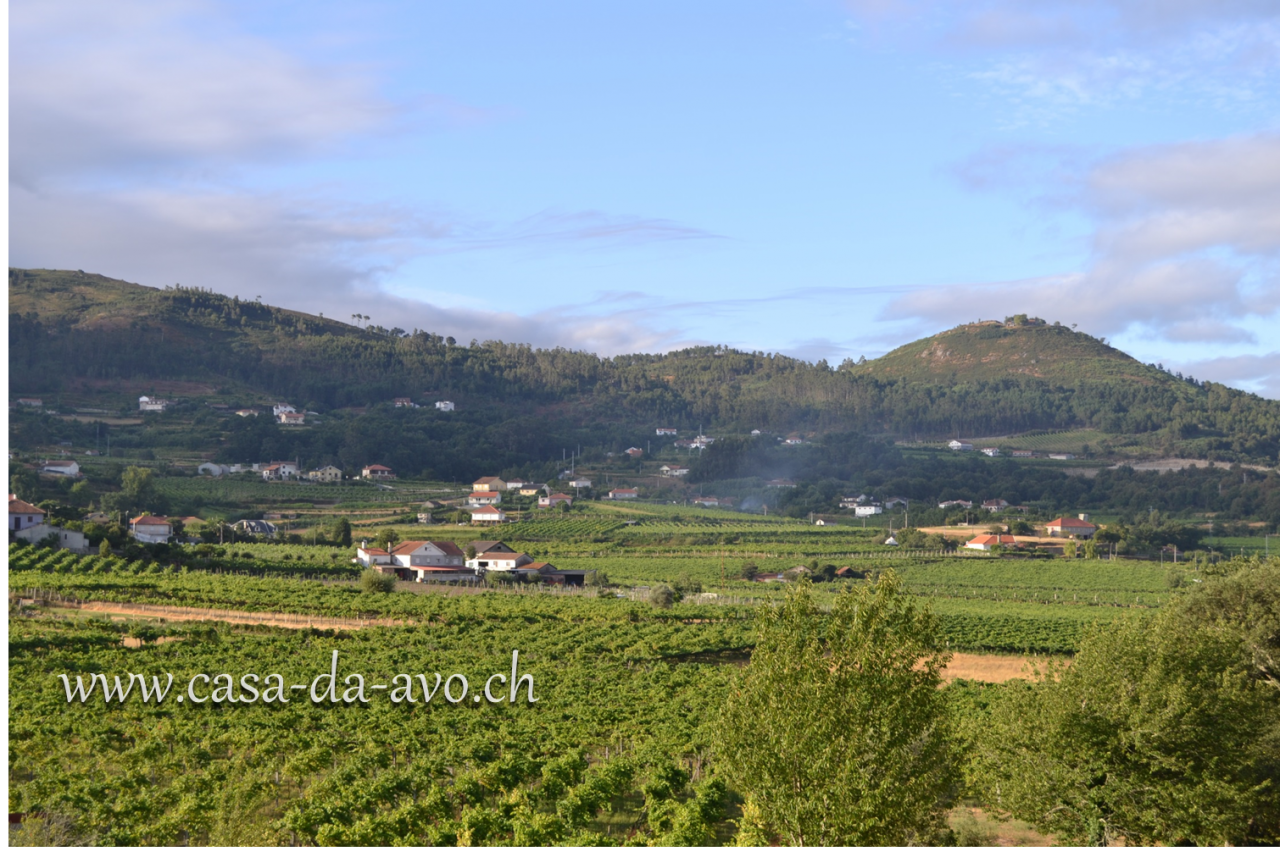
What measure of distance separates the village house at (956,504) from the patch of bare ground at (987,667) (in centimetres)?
6150

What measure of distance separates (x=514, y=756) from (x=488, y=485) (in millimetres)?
86943

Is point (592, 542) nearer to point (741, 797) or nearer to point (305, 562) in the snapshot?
point (305, 562)

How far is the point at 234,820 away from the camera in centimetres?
1603

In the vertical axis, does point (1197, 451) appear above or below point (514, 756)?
above

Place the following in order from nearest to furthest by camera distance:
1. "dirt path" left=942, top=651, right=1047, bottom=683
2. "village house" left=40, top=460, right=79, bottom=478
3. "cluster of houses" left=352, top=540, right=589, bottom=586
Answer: "dirt path" left=942, top=651, right=1047, bottom=683 → "cluster of houses" left=352, top=540, right=589, bottom=586 → "village house" left=40, top=460, right=79, bottom=478

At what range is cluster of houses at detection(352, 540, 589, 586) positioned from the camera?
59750 mm

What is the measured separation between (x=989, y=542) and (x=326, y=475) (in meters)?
64.7

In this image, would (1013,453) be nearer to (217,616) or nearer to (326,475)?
(326,475)

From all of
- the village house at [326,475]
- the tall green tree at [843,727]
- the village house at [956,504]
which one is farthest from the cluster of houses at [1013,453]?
the tall green tree at [843,727]

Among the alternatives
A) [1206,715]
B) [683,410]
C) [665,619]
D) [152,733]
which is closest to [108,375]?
[683,410]

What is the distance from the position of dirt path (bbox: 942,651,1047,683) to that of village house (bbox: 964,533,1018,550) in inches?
1587

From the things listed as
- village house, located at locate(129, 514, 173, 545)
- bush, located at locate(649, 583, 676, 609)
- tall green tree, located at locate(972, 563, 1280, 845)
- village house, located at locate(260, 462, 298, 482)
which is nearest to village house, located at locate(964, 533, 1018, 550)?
bush, located at locate(649, 583, 676, 609)

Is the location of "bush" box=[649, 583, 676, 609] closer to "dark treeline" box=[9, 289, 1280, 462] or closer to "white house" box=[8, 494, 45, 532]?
"white house" box=[8, 494, 45, 532]

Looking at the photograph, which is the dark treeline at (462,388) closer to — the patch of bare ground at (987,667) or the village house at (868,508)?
the village house at (868,508)
